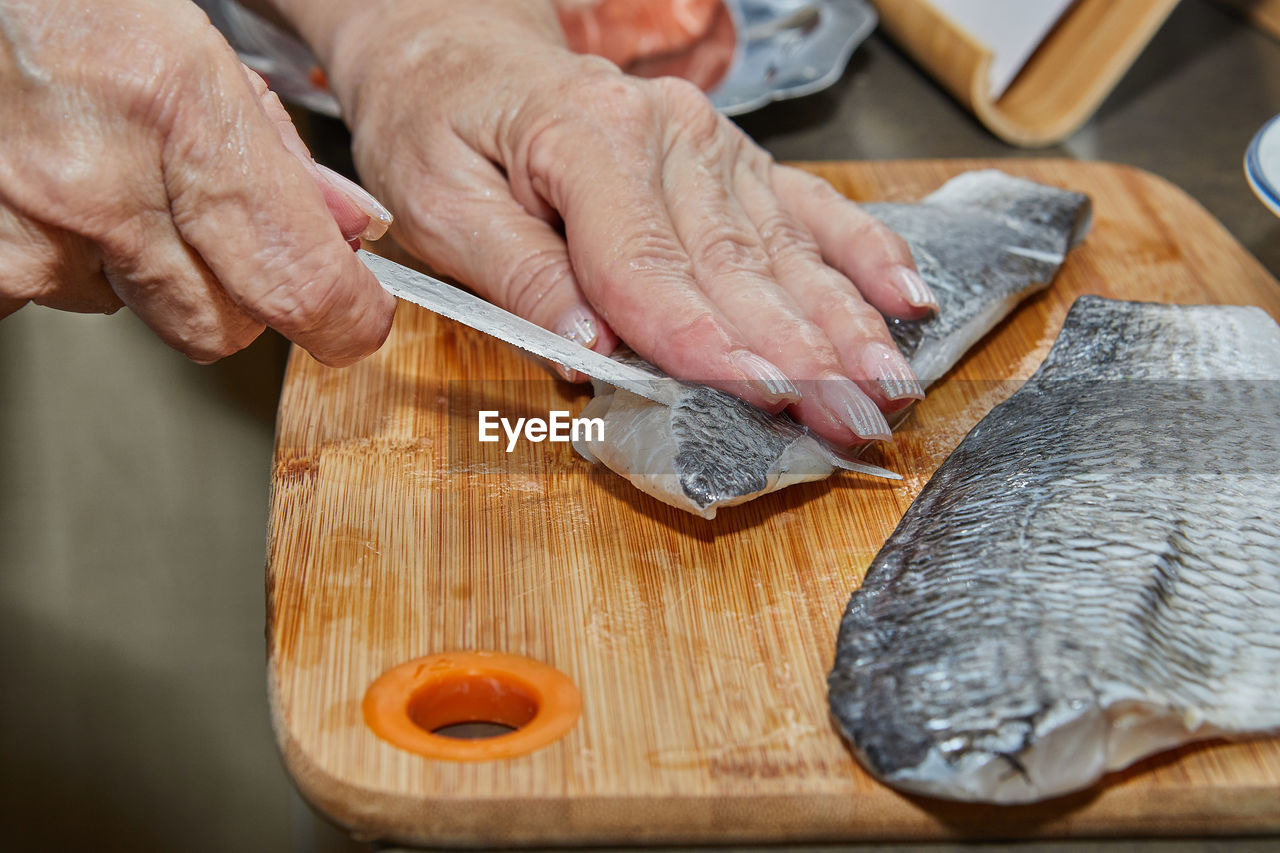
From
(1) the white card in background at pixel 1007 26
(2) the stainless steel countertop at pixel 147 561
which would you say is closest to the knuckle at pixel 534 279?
(2) the stainless steel countertop at pixel 147 561

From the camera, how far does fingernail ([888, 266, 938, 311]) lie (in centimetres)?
143

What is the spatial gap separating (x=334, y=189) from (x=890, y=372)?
659 mm

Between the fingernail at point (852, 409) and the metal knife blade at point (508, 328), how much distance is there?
171mm

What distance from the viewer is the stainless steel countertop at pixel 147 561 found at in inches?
70.7

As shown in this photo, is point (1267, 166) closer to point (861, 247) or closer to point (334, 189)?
point (861, 247)

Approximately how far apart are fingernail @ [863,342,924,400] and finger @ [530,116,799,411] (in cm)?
12

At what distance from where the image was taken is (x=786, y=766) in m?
0.95

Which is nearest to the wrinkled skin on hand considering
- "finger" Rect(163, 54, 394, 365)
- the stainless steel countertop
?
"finger" Rect(163, 54, 394, 365)

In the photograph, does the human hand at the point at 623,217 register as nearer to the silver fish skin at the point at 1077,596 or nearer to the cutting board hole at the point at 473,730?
the silver fish skin at the point at 1077,596

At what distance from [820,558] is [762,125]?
123cm

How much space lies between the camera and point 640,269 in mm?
1317

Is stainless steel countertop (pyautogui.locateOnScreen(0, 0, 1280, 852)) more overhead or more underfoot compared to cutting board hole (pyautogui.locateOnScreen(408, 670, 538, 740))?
more underfoot

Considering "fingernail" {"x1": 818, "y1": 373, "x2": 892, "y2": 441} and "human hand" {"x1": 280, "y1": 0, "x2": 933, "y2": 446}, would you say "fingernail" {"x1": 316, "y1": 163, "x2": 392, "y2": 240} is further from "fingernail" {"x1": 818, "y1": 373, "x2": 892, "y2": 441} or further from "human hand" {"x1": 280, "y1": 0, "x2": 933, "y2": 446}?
"fingernail" {"x1": 818, "y1": 373, "x2": 892, "y2": 441}
